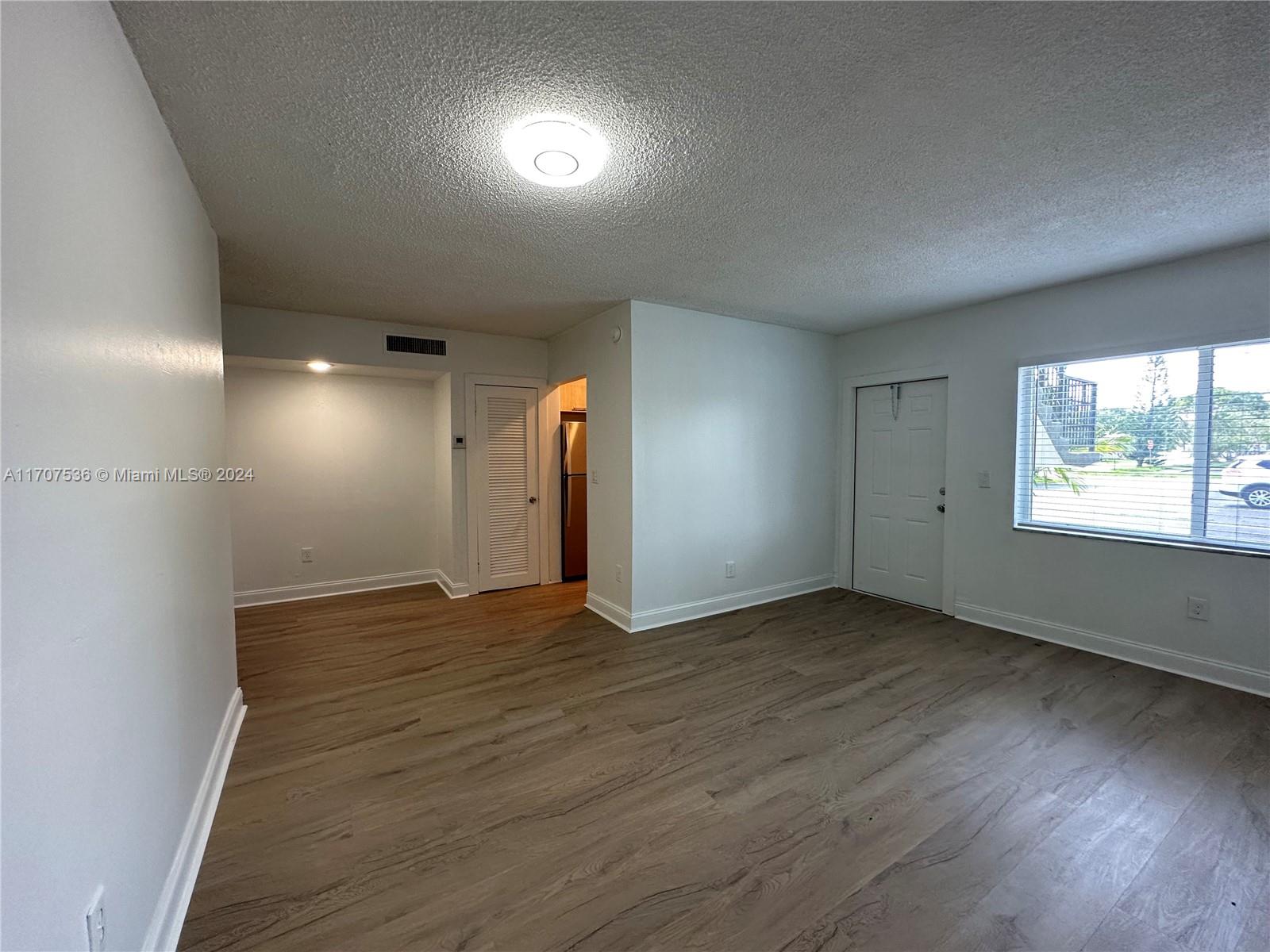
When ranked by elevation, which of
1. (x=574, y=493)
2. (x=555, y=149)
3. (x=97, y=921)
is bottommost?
(x=97, y=921)

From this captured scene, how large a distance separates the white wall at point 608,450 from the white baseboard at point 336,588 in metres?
1.53

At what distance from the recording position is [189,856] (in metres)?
1.62

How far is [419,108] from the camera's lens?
1610mm

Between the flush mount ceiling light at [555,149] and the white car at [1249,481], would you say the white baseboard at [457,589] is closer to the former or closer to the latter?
the flush mount ceiling light at [555,149]

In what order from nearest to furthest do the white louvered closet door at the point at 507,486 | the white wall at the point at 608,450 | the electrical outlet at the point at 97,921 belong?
the electrical outlet at the point at 97,921 < the white wall at the point at 608,450 < the white louvered closet door at the point at 507,486

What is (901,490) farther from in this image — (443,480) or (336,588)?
(336,588)

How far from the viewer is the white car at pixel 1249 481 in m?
2.73

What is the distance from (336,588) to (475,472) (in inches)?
68.1

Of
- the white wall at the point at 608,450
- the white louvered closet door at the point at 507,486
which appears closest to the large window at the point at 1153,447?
the white wall at the point at 608,450

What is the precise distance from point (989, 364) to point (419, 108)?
13.2 ft

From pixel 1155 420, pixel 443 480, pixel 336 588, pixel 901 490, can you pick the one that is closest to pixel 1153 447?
pixel 1155 420

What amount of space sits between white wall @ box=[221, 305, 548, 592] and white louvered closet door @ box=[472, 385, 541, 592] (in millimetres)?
163

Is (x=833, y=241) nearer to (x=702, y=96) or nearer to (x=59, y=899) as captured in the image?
(x=702, y=96)

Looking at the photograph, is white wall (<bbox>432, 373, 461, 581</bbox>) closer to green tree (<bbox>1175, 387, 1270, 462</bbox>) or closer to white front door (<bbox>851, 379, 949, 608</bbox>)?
white front door (<bbox>851, 379, 949, 608</bbox>)
